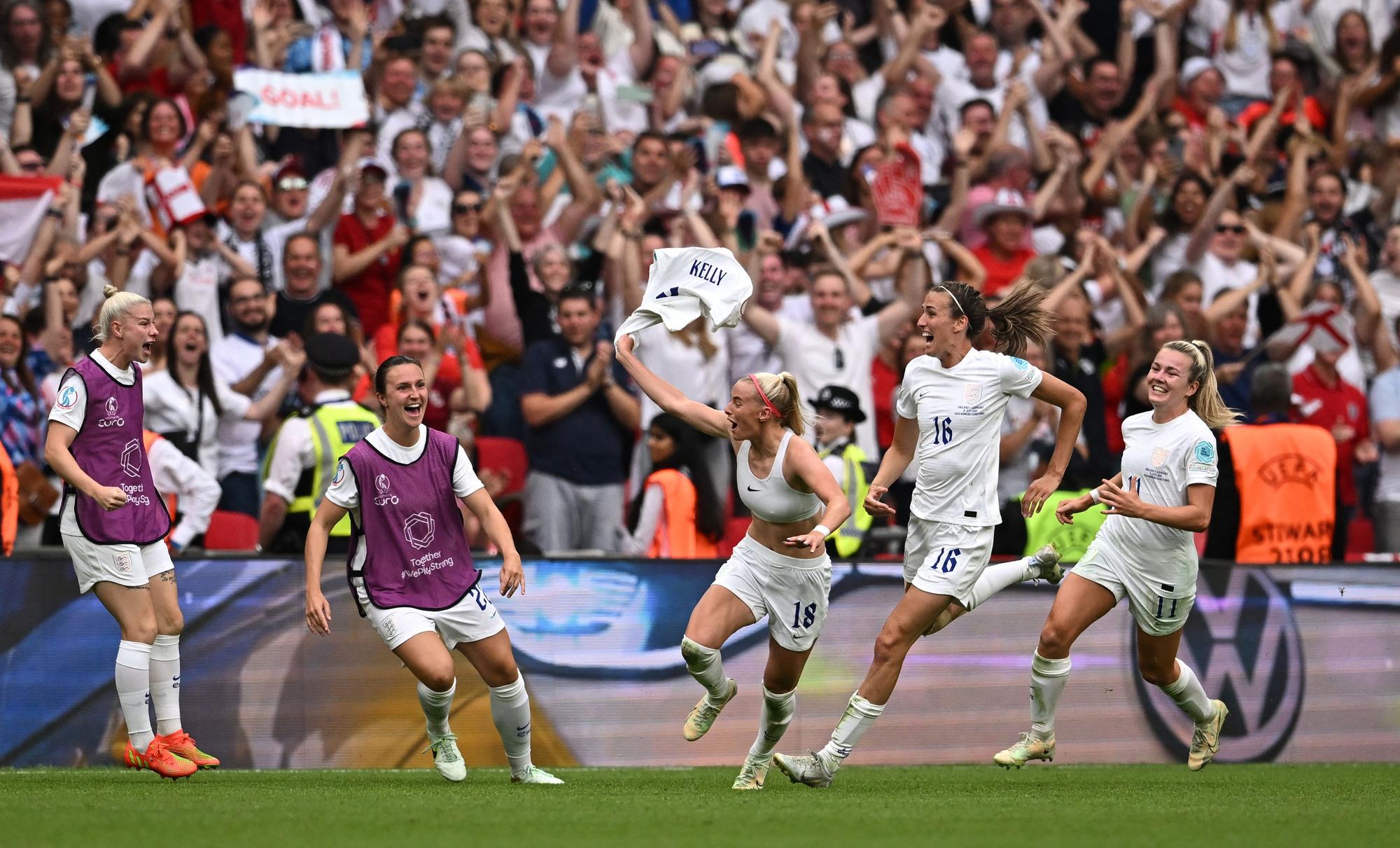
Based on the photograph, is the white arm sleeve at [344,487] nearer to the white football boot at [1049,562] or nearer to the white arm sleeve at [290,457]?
the white arm sleeve at [290,457]

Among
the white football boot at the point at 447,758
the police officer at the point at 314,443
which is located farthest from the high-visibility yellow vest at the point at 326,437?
the white football boot at the point at 447,758

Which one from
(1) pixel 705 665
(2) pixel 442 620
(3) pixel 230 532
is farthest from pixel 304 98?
(1) pixel 705 665

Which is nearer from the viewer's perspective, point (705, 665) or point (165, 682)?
point (705, 665)

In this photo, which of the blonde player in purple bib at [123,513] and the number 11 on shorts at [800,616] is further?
the blonde player in purple bib at [123,513]

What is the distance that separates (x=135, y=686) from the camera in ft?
29.8

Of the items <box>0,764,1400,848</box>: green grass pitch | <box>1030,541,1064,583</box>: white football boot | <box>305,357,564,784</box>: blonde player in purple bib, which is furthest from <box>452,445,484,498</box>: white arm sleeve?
<box>1030,541,1064,583</box>: white football boot

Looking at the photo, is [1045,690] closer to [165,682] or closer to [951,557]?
[951,557]

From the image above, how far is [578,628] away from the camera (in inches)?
436

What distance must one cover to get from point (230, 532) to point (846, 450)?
4.19 metres

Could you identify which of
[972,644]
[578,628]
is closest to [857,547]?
[972,644]

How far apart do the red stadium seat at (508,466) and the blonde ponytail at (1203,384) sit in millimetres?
5043

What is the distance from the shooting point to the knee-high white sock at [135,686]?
29.7 ft

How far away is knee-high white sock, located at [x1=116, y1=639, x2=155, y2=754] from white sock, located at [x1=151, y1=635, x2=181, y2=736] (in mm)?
130

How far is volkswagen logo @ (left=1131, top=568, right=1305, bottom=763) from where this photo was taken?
11539 mm
